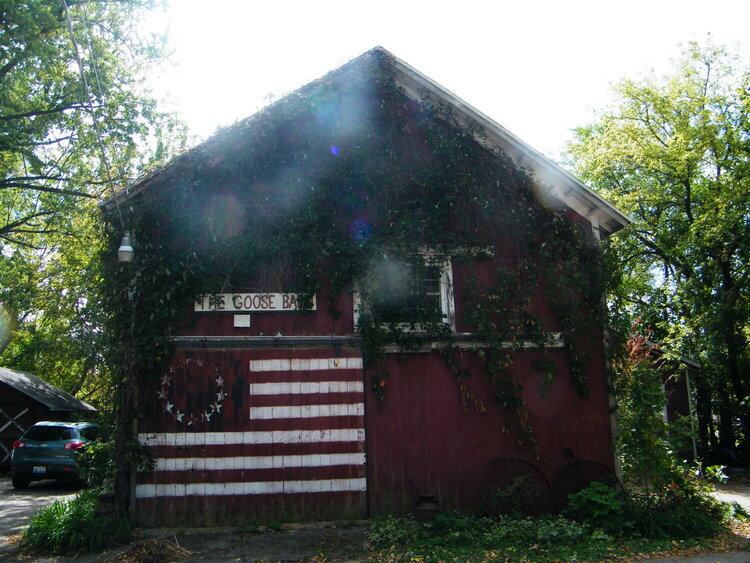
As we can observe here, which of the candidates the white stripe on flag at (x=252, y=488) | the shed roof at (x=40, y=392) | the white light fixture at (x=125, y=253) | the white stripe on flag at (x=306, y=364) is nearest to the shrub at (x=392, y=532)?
the white stripe on flag at (x=252, y=488)

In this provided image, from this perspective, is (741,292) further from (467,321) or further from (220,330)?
(220,330)

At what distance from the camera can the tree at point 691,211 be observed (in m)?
19.8

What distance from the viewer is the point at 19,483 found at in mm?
16625

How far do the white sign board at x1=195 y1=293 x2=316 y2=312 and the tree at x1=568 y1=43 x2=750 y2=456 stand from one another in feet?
37.0

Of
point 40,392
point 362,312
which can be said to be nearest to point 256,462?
point 362,312

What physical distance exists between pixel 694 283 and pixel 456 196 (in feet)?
45.3

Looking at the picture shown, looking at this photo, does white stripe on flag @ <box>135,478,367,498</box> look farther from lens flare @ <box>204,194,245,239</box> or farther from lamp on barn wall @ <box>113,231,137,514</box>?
lens flare @ <box>204,194,245,239</box>

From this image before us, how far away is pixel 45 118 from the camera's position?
1719cm

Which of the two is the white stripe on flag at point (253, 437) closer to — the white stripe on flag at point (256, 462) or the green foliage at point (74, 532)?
the white stripe on flag at point (256, 462)

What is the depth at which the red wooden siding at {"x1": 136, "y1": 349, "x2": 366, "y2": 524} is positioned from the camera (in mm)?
9516

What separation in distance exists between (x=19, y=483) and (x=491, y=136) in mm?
15495

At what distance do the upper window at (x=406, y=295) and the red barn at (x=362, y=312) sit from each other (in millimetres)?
34

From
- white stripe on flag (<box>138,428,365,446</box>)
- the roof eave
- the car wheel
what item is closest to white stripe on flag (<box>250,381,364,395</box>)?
white stripe on flag (<box>138,428,365,446</box>)

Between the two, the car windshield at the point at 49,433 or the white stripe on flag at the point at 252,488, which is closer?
the white stripe on flag at the point at 252,488
